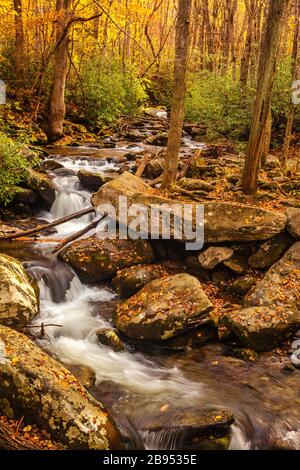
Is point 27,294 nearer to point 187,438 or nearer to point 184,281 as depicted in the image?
point 184,281

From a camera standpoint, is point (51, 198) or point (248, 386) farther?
point (51, 198)

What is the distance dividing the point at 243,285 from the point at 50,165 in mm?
8282

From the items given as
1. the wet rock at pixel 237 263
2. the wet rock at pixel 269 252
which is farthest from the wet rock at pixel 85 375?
the wet rock at pixel 269 252

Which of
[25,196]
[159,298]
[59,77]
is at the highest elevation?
[59,77]

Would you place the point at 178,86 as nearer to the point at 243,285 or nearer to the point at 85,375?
the point at 243,285

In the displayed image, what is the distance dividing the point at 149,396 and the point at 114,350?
1217 mm

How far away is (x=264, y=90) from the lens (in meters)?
8.50

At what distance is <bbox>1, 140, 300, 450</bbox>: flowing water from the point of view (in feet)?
17.5

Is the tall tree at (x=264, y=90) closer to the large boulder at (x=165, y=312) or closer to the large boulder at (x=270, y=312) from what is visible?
the large boulder at (x=270, y=312)

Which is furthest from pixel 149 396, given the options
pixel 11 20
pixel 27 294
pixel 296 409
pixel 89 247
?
pixel 11 20

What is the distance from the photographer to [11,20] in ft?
63.8

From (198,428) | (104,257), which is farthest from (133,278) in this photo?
(198,428)

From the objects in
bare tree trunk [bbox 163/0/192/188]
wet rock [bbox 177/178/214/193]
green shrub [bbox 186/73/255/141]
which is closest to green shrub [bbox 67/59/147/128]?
green shrub [bbox 186/73/255/141]

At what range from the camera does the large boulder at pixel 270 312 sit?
22.3ft
